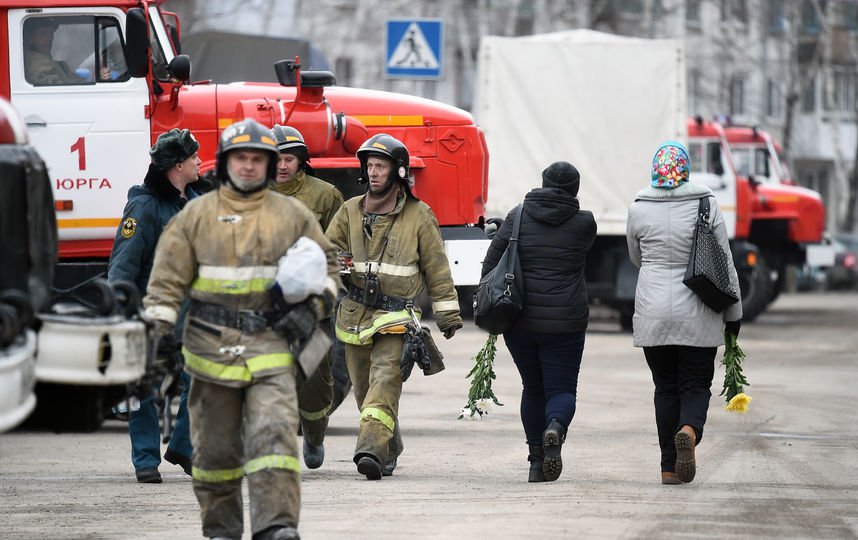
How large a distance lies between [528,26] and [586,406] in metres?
38.5

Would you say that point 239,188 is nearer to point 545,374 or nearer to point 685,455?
point 545,374

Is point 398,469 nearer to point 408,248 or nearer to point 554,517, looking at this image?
point 408,248

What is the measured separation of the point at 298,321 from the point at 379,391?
2.70 metres

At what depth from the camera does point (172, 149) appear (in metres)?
9.33

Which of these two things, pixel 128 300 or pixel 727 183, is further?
pixel 727 183

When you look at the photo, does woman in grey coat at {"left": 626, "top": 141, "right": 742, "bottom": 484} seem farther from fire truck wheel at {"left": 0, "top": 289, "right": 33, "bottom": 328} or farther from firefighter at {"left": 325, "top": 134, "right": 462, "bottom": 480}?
fire truck wheel at {"left": 0, "top": 289, "right": 33, "bottom": 328}

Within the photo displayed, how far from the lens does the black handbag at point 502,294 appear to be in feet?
31.4

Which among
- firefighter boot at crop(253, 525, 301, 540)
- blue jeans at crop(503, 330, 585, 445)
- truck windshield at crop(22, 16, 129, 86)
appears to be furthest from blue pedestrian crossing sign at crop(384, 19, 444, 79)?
firefighter boot at crop(253, 525, 301, 540)

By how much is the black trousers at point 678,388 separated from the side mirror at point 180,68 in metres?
4.08

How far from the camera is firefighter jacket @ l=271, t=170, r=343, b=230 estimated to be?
10453 mm

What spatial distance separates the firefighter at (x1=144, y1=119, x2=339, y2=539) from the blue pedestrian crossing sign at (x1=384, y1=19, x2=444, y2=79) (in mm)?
12320

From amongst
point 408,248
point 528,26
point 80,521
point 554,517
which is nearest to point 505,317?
point 408,248

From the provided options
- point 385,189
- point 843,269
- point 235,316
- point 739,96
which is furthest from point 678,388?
point 739,96

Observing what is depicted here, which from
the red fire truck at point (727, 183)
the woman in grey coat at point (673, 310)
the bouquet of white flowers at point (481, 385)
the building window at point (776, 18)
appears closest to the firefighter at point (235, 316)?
the woman in grey coat at point (673, 310)
